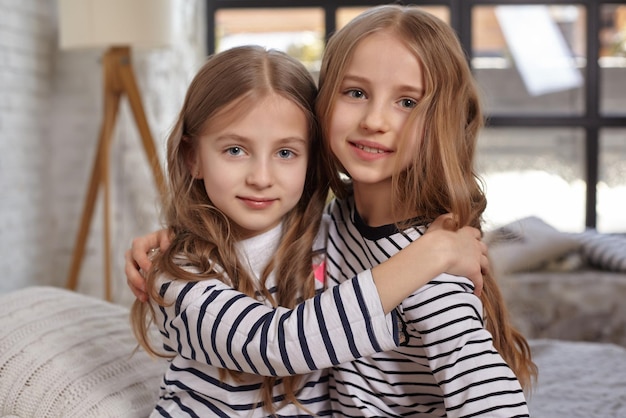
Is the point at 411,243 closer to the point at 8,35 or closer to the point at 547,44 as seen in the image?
the point at 8,35

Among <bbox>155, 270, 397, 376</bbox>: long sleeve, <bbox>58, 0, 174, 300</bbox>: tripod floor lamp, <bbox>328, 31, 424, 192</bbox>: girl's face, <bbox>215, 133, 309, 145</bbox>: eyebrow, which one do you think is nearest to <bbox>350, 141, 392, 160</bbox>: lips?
<bbox>328, 31, 424, 192</bbox>: girl's face

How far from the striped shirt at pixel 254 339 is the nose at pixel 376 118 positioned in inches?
9.7

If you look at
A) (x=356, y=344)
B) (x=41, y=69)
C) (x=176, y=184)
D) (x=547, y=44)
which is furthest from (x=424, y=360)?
(x=547, y=44)

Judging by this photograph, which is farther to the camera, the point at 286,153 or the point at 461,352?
the point at 286,153

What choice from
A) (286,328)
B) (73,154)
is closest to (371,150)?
(286,328)

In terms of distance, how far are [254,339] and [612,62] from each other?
3998 mm

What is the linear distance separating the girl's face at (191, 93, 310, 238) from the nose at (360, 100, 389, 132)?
0.14 metres

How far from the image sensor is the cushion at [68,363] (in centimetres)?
146

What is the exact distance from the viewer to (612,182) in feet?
15.5

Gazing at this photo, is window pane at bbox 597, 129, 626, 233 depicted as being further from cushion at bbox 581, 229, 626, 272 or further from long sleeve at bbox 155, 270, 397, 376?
long sleeve at bbox 155, 270, 397, 376

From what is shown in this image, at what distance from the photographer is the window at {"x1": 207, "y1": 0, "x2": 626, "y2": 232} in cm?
464

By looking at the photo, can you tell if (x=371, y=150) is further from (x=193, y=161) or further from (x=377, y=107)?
(x=193, y=161)

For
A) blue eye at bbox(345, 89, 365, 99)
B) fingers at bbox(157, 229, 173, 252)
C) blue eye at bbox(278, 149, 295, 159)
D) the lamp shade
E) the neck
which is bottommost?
fingers at bbox(157, 229, 173, 252)

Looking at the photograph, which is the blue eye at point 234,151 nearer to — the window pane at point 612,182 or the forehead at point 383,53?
the forehead at point 383,53
